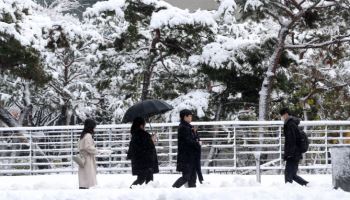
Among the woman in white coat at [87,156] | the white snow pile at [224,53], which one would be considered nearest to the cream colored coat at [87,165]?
the woman in white coat at [87,156]

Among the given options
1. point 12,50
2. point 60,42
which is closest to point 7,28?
point 12,50

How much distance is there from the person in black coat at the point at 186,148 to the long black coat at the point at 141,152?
464 mm

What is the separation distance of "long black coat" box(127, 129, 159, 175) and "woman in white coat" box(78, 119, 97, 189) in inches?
25.4

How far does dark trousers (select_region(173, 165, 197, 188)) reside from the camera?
455 inches

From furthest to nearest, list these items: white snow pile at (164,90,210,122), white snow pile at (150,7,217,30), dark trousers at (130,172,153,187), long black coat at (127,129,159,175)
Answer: white snow pile at (164,90,210,122), white snow pile at (150,7,217,30), dark trousers at (130,172,153,187), long black coat at (127,129,159,175)

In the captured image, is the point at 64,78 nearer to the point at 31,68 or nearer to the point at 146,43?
the point at 146,43

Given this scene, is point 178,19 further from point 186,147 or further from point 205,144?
point 186,147

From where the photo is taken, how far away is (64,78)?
83.4 ft

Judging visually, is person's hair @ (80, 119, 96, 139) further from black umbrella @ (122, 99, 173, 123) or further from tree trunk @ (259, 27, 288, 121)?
tree trunk @ (259, 27, 288, 121)

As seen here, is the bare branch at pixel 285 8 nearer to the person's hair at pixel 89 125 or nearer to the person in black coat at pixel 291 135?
the person in black coat at pixel 291 135

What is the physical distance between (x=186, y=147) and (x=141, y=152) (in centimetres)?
73

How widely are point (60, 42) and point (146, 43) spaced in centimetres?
263

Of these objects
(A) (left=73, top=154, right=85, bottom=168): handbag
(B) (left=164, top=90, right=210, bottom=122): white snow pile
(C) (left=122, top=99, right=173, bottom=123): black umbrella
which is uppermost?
(B) (left=164, top=90, right=210, bottom=122): white snow pile

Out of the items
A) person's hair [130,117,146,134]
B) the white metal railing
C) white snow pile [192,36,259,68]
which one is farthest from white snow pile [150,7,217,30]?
person's hair [130,117,146,134]
